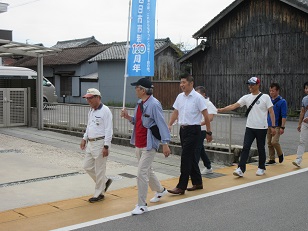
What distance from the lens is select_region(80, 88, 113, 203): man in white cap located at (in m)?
6.48

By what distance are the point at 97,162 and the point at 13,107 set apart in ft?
36.3

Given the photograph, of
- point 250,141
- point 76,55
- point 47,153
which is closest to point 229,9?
point 76,55

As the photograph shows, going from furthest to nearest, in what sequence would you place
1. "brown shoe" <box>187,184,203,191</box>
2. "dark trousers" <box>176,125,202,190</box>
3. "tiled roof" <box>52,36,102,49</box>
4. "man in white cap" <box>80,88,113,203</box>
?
"tiled roof" <box>52,36,102,49</box>, "brown shoe" <box>187,184,203,191</box>, "dark trousers" <box>176,125,202,190</box>, "man in white cap" <box>80,88,113,203</box>

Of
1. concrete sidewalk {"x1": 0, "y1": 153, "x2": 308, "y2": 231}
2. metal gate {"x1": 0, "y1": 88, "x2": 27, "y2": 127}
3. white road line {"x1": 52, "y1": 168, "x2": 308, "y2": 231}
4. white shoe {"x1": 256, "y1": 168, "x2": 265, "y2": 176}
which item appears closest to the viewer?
white road line {"x1": 52, "y1": 168, "x2": 308, "y2": 231}

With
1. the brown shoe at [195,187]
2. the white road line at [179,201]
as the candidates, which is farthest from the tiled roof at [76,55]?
the brown shoe at [195,187]

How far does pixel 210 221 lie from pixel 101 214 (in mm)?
1484

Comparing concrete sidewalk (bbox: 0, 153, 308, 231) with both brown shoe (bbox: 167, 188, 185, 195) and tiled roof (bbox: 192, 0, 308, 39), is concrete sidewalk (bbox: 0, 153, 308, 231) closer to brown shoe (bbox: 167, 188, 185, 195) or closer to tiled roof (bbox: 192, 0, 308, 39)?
brown shoe (bbox: 167, 188, 185, 195)

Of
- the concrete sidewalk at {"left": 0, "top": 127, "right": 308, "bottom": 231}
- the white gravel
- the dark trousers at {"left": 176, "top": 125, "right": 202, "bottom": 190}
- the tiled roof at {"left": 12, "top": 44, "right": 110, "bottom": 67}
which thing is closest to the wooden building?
the tiled roof at {"left": 12, "top": 44, "right": 110, "bottom": 67}

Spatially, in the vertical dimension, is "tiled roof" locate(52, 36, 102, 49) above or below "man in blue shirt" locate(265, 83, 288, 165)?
above

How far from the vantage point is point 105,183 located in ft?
22.4

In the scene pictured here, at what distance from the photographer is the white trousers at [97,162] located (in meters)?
6.49

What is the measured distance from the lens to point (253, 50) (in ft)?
79.0

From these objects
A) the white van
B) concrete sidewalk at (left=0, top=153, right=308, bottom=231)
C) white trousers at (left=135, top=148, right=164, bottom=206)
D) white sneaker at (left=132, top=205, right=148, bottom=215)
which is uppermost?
the white van

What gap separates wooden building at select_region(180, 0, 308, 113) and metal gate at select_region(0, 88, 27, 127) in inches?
481
